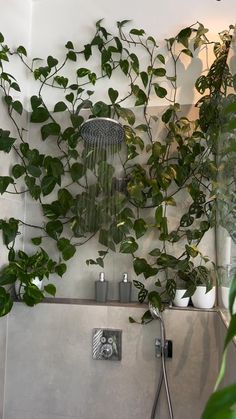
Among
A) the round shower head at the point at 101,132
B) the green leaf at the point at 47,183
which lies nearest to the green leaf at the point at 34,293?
the green leaf at the point at 47,183

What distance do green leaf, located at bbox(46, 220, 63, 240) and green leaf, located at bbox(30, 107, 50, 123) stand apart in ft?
1.69

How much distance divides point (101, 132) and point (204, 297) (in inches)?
32.7

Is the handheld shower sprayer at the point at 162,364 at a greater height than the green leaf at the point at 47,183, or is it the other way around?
the green leaf at the point at 47,183

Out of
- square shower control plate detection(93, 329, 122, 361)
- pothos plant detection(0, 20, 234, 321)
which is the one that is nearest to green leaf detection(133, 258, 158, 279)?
pothos plant detection(0, 20, 234, 321)

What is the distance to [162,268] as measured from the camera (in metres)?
1.51

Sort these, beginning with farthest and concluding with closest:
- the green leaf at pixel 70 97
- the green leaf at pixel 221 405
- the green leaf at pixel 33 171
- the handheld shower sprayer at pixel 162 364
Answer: the green leaf at pixel 70 97 → the green leaf at pixel 33 171 → the handheld shower sprayer at pixel 162 364 → the green leaf at pixel 221 405

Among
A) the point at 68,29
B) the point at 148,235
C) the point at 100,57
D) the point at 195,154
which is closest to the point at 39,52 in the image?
the point at 68,29

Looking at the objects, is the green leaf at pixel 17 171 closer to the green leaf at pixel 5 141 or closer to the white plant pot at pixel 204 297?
the green leaf at pixel 5 141

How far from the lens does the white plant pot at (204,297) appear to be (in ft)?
4.66

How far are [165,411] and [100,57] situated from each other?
1660 millimetres

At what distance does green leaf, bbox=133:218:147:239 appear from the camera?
4.91 feet

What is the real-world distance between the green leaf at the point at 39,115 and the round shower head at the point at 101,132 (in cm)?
26

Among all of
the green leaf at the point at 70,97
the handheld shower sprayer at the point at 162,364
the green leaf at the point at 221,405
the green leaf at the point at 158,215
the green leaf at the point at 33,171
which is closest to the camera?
the green leaf at the point at 221,405

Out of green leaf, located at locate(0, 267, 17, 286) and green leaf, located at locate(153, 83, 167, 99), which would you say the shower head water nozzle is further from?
green leaf, located at locate(153, 83, 167, 99)
